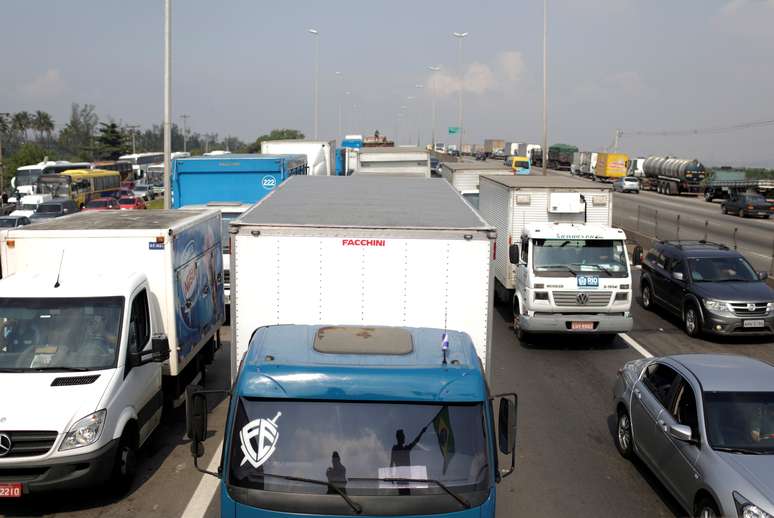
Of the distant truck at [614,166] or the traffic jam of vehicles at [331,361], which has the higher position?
the distant truck at [614,166]

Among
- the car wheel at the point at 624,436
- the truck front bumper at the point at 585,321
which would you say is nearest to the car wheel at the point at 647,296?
the truck front bumper at the point at 585,321

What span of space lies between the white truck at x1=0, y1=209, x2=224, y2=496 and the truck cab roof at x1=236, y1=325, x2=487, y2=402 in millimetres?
2995

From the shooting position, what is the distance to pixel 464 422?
5078 mm

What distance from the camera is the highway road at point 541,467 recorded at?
808 cm

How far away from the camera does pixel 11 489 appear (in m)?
7.34

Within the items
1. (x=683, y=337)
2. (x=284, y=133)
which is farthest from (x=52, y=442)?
(x=284, y=133)

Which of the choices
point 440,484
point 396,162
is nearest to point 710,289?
point 396,162

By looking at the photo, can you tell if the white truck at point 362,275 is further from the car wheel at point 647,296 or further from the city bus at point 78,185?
the city bus at point 78,185

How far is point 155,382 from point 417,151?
59.0ft

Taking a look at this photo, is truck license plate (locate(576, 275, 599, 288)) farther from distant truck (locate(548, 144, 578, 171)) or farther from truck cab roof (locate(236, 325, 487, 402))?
distant truck (locate(548, 144, 578, 171))

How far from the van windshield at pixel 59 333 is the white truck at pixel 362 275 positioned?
170 cm

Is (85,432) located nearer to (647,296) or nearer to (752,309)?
(752,309)

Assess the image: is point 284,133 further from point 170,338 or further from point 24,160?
point 170,338

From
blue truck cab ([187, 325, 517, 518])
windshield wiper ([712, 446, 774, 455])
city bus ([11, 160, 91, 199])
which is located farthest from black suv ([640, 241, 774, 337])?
city bus ([11, 160, 91, 199])
